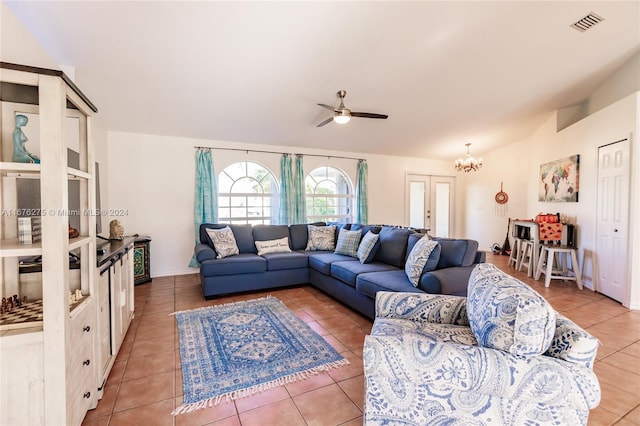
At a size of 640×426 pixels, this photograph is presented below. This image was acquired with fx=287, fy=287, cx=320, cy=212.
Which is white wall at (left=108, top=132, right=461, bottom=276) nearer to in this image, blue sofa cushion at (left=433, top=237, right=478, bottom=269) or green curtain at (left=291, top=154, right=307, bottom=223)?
green curtain at (left=291, top=154, right=307, bottom=223)

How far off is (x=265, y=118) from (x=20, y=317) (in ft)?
12.2

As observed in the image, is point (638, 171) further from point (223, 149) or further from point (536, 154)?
point (223, 149)

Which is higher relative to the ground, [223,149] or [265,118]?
[265,118]

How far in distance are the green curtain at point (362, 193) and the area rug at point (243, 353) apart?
11.8ft

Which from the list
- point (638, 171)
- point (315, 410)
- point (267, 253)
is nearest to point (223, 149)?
point (267, 253)

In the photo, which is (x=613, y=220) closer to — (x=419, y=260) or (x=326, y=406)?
(x=419, y=260)

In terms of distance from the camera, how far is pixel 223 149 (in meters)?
5.16

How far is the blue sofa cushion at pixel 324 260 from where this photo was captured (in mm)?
3851

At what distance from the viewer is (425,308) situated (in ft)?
6.26

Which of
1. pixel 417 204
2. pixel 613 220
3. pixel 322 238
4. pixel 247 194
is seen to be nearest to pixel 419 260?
pixel 322 238

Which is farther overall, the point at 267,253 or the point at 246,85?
the point at 267,253

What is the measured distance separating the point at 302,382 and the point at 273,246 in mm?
2663

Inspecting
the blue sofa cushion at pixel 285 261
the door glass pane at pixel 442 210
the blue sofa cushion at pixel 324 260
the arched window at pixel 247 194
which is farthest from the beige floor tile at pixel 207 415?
the door glass pane at pixel 442 210

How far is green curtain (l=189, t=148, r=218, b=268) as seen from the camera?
4.91 meters
